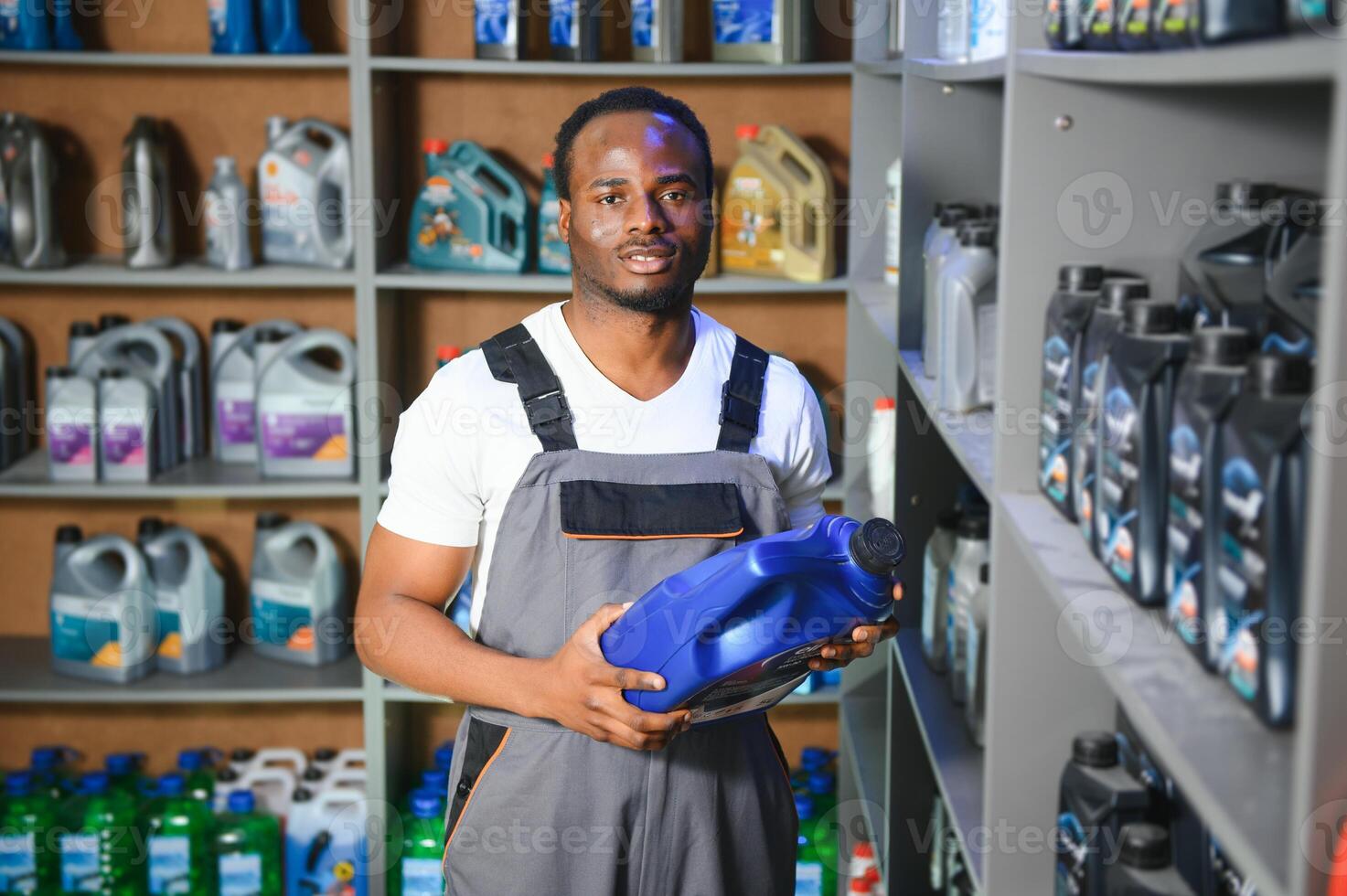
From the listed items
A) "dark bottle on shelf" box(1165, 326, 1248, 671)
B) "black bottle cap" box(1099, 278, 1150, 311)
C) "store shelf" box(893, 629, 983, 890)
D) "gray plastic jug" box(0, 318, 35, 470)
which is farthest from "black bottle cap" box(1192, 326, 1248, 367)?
"gray plastic jug" box(0, 318, 35, 470)

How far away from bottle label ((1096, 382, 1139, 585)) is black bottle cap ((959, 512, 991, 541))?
91cm

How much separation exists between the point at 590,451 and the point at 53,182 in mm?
2191

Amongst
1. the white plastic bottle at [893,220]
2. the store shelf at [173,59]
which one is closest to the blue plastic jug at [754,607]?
the white plastic bottle at [893,220]

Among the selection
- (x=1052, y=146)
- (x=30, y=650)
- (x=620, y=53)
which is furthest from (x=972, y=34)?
(x=30, y=650)

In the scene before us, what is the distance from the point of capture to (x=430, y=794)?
Answer: 329 centimetres

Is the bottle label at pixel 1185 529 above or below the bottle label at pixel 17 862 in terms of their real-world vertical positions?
above

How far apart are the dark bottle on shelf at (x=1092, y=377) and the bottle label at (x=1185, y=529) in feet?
0.55

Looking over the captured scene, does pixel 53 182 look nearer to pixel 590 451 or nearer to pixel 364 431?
pixel 364 431

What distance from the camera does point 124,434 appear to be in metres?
3.29

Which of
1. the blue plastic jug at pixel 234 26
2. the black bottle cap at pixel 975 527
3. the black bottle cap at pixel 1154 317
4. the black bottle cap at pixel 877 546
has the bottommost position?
the black bottle cap at pixel 975 527

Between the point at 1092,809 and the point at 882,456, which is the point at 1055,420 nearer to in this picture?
the point at 1092,809

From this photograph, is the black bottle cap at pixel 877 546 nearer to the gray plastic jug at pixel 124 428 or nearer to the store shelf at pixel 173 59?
the store shelf at pixel 173 59

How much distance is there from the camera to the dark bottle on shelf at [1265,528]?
2.74 ft

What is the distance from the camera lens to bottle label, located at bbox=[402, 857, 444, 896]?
128 inches
